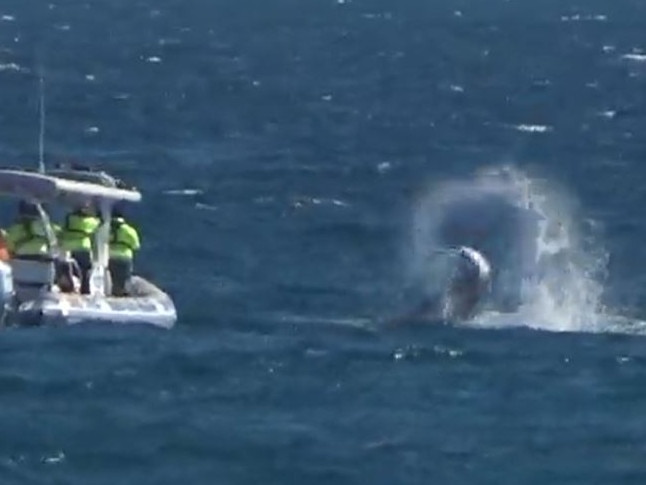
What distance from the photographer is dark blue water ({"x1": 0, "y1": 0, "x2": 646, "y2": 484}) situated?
44.4 m

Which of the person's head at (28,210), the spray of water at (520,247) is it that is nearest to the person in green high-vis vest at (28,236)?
the person's head at (28,210)

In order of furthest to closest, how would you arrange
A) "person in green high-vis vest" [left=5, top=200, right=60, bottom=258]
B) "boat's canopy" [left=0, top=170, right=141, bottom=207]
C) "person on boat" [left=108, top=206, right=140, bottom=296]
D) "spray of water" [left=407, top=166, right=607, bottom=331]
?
"spray of water" [left=407, top=166, right=607, bottom=331] < "person on boat" [left=108, top=206, right=140, bottom=296] < "boat's canopy" [left=0, top=170, right=141, bottom=207] < "person in green high-vis vest" [left=5, top=200, right=60, bottom=258]

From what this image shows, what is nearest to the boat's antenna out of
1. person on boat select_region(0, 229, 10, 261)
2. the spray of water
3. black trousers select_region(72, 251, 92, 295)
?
black trousers select_region(72, 251, 92, 295)

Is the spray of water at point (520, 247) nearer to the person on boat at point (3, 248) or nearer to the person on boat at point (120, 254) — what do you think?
the person on boat at point (120, 254)

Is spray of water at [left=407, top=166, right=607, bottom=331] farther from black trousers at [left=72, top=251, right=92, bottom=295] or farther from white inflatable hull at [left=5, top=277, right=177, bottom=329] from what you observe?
black trousers at [left=72, top=251, right=92, bottom=295]

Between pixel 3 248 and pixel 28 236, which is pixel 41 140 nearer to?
pixel 28 236

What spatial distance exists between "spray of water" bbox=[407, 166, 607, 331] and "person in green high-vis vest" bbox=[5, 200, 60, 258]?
23.8ft

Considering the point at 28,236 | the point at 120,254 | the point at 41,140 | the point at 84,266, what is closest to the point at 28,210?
the point at 28,236

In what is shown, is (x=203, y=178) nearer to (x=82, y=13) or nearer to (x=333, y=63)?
(x=333, y=63)

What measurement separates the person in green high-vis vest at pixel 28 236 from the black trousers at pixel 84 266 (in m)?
0.84

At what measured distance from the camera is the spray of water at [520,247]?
194 ft

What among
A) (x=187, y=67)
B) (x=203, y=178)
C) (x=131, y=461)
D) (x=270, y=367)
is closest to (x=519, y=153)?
(x=203, y=178)

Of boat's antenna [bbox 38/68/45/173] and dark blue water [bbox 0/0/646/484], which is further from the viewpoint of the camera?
boat's antenna [bbox 38/68/45/173]

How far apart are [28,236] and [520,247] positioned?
47.6ft
